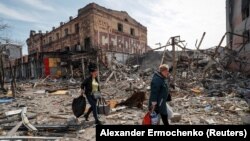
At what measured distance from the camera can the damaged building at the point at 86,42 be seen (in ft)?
107

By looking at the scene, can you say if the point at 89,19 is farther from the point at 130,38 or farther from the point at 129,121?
the point at 129,121

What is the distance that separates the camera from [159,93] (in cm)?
534

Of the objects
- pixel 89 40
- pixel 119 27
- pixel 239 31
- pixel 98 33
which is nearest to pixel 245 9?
pixel 239 31

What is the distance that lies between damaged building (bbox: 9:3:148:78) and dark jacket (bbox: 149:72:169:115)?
76.7 feet

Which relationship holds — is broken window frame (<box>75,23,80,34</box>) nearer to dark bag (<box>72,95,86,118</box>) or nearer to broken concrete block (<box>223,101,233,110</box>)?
broken concrete block (<box>223,101,233,110</box>)

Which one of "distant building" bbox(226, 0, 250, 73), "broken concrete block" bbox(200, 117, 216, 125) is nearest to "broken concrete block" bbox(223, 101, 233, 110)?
"broken concrete block" bbox(200, 117, 216, 125)

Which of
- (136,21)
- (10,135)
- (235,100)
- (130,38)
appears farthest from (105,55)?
(10,135)

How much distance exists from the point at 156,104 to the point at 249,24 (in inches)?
715

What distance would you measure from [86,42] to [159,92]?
31533 millimetres

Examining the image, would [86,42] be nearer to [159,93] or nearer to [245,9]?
[245,9]

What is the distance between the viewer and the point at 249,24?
20.5m

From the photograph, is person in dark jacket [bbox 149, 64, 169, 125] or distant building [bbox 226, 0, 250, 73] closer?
person in dark jacket [bbox 149, 64, 169, 125]

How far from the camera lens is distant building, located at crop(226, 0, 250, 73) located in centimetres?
1847

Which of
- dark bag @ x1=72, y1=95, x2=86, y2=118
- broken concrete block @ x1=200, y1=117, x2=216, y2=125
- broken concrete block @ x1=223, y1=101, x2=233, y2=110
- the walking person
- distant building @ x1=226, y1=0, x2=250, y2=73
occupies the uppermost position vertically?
distant building @ x1=226, y1=0, x2=250, y2=73
